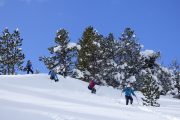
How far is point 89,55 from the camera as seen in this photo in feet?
186

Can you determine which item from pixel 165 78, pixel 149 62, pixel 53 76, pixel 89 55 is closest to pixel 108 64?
pixel 89 55

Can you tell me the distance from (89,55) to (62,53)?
493 centimetres

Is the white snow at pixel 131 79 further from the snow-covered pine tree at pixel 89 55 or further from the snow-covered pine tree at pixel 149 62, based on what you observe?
the snow-covered pine tree at pixel 89 55

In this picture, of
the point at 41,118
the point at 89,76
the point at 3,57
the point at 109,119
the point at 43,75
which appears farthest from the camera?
the point at 3,57

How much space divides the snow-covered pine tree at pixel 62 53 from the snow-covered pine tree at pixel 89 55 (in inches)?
79.7

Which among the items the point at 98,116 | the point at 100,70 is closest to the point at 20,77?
the point at 98,116

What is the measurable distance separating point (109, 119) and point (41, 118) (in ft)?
11.4

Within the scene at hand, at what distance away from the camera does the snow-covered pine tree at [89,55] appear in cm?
5644

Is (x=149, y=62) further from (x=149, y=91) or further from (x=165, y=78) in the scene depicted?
(x=149, y=91)

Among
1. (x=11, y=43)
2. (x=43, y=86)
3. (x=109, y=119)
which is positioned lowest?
(x=109, y=119)

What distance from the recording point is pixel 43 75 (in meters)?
40.0

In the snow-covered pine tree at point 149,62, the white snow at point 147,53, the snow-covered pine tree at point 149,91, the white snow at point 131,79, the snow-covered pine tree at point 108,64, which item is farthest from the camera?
the snow-covered pine tree at point 108,64

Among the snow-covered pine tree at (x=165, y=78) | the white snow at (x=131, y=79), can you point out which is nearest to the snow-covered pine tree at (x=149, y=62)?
the snow-covered pine tree at (x=165, y=78)

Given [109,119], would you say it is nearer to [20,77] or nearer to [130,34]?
[20,77]
